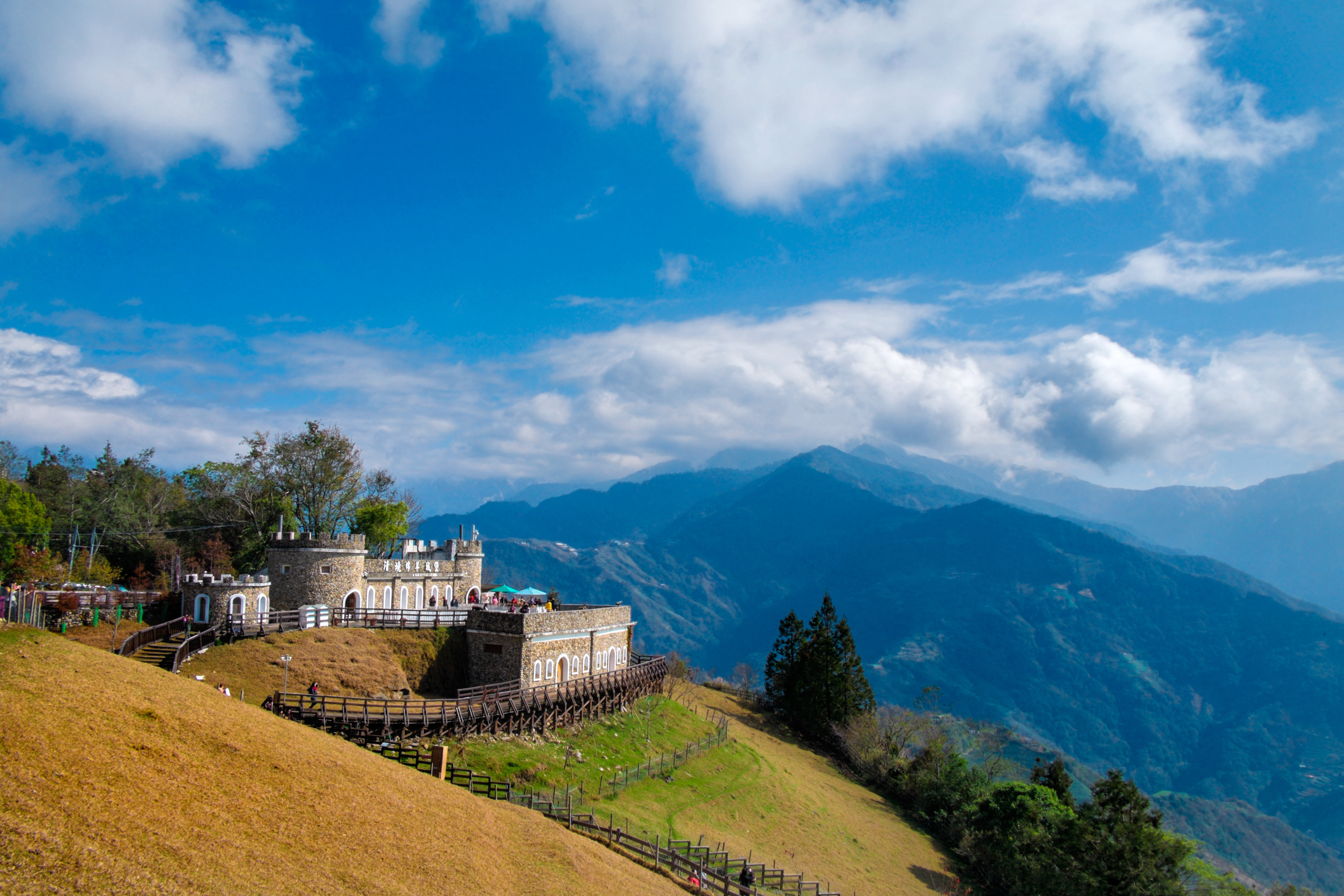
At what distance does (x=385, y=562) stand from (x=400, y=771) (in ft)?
85.6

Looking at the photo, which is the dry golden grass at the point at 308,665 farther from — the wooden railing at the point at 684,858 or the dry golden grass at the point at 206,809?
the wooden railing at the point at 684,858

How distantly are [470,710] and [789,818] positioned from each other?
770 inches

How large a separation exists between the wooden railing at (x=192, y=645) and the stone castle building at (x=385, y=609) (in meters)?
1.10

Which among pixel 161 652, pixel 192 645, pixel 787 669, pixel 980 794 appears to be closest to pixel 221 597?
pixel 192 645

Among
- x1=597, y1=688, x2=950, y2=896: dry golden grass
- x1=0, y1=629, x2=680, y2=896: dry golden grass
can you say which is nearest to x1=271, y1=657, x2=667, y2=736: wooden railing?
x1=597, y1=688, x2=950, y2=896: dry golden grass

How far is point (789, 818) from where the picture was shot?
4041cm

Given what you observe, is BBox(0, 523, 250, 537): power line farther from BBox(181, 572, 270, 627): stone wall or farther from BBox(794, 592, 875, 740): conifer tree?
BBox(794, 592, 875, 740): conifer tree

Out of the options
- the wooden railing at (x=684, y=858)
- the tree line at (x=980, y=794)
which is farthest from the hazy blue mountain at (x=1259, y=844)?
the wooden railing at (x=684, y=858)

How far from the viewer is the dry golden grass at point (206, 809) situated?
13.2 m

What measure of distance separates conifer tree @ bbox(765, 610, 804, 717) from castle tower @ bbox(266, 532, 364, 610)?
37.8 meters

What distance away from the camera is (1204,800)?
159750 millimetres

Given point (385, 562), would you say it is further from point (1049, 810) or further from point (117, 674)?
point (1049, 810)

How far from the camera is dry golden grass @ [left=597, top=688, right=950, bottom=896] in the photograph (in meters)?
34.0

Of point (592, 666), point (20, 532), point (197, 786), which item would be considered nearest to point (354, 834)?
point (197, 786)
